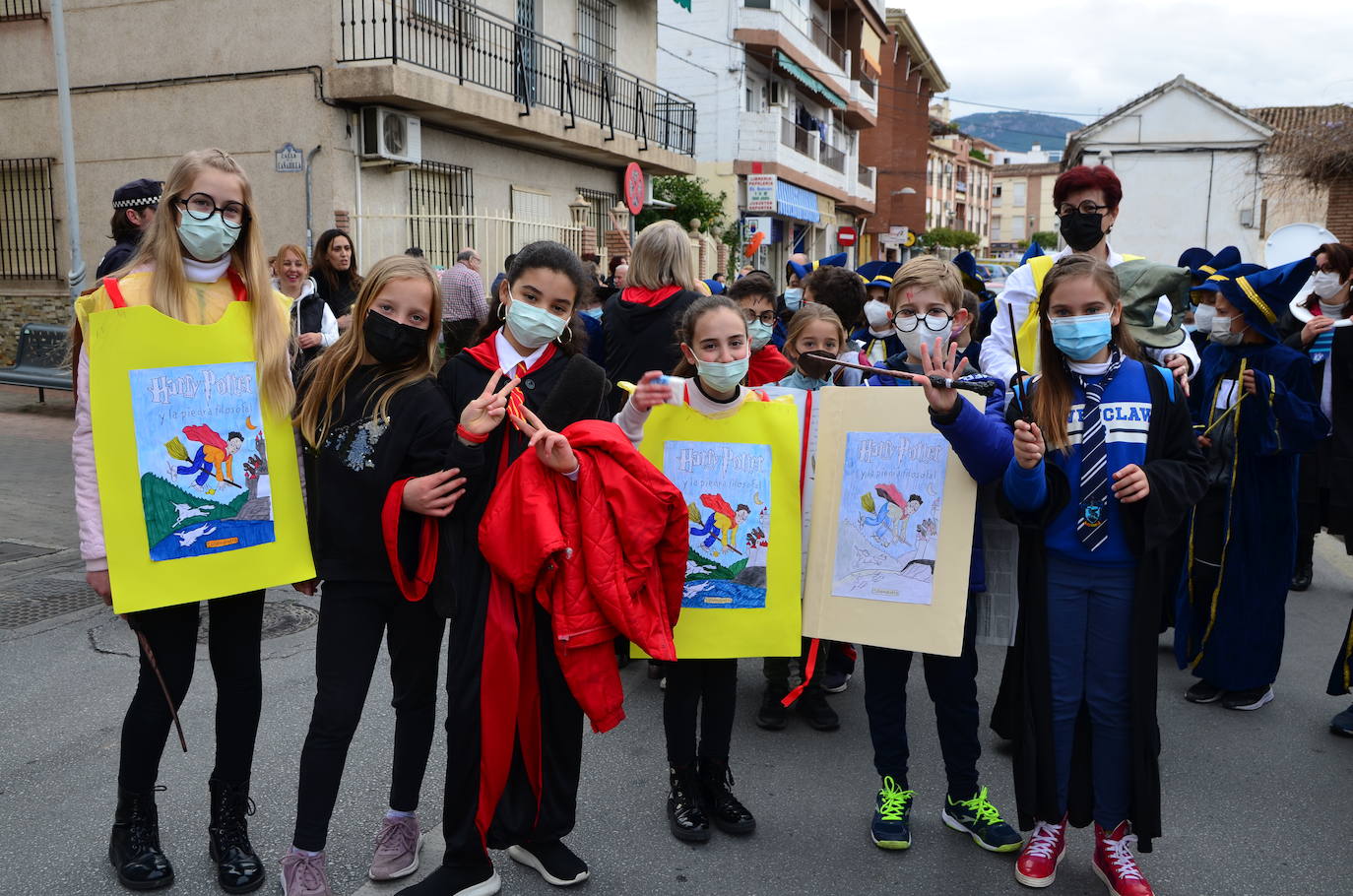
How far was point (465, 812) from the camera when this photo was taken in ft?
10.1

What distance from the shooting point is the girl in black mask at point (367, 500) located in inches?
119

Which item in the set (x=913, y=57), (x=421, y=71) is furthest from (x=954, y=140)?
(x=421, y=71)

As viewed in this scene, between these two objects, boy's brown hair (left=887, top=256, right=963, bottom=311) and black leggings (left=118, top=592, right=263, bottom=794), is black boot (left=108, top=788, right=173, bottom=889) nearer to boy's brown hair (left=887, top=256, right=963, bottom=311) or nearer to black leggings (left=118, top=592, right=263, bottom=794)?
black leggings (left=118, top=592, right=263, bottom=794)

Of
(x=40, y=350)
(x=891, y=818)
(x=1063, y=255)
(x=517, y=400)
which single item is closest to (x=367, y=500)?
(x=517, y=400)

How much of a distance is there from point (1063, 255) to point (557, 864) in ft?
9.93

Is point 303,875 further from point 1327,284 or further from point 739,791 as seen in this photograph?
point 1327,284

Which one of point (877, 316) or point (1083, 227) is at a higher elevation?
point (1083, 227)

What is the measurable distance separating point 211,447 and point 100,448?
0.28 meters

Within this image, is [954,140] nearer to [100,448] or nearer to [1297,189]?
[1297,189]

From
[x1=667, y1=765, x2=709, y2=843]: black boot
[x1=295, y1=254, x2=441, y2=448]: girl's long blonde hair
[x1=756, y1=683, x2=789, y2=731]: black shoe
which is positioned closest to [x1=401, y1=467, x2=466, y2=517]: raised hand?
[x1=295, y1=254, x2=441, y2=448]: girl's long blonde hair

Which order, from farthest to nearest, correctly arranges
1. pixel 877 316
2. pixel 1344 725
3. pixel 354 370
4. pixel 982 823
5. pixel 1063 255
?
pixel 877 316 < pixel 1344 725 < pixel 1063 255 < pixel 982 823 < pixel 354 370

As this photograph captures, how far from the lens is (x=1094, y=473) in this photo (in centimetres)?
318

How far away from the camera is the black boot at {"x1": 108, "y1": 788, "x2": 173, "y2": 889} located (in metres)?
3.11

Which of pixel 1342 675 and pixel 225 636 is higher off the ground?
pixel 225 636
